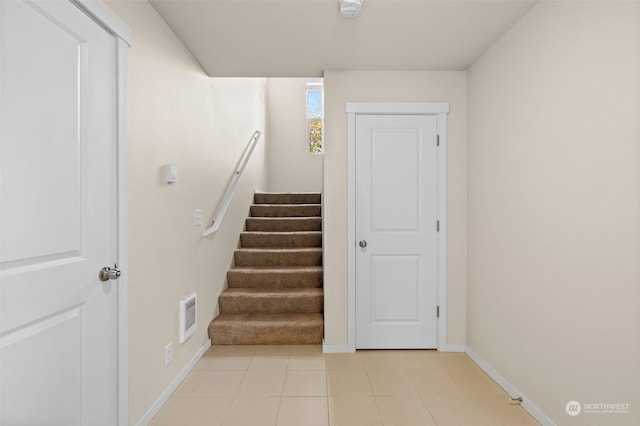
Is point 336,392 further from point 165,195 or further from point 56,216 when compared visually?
point 56,216

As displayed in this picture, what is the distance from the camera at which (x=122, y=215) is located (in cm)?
168

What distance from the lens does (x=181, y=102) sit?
2.38 meters

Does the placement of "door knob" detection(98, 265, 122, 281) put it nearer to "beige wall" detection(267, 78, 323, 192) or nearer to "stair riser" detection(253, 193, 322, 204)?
"stair riser" detection(253, 193, 322, 204)

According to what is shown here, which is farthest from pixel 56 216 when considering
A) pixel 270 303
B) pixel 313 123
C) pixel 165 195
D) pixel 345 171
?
pixel 313 123

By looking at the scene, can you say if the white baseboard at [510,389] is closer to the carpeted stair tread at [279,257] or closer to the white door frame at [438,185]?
the white door frame at [438,185]

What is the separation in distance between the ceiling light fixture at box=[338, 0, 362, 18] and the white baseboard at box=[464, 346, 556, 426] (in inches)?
99.8

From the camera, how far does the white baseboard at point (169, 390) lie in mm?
1919

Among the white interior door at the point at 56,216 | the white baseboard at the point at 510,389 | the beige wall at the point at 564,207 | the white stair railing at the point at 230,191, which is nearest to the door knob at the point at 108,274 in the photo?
the white interior door at the point at 56,216

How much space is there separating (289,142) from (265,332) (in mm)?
3864

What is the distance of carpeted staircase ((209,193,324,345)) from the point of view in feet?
9.96

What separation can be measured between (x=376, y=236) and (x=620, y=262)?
1698 mm

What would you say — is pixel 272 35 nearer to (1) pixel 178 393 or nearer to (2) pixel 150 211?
(2) pixel 150 211

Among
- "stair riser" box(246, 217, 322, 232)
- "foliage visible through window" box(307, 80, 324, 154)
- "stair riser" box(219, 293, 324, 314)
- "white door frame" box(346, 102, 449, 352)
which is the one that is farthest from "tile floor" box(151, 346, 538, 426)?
"foliage visible through window" box(307, 80, 324, 154)

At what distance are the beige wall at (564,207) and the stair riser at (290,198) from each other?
281cm
